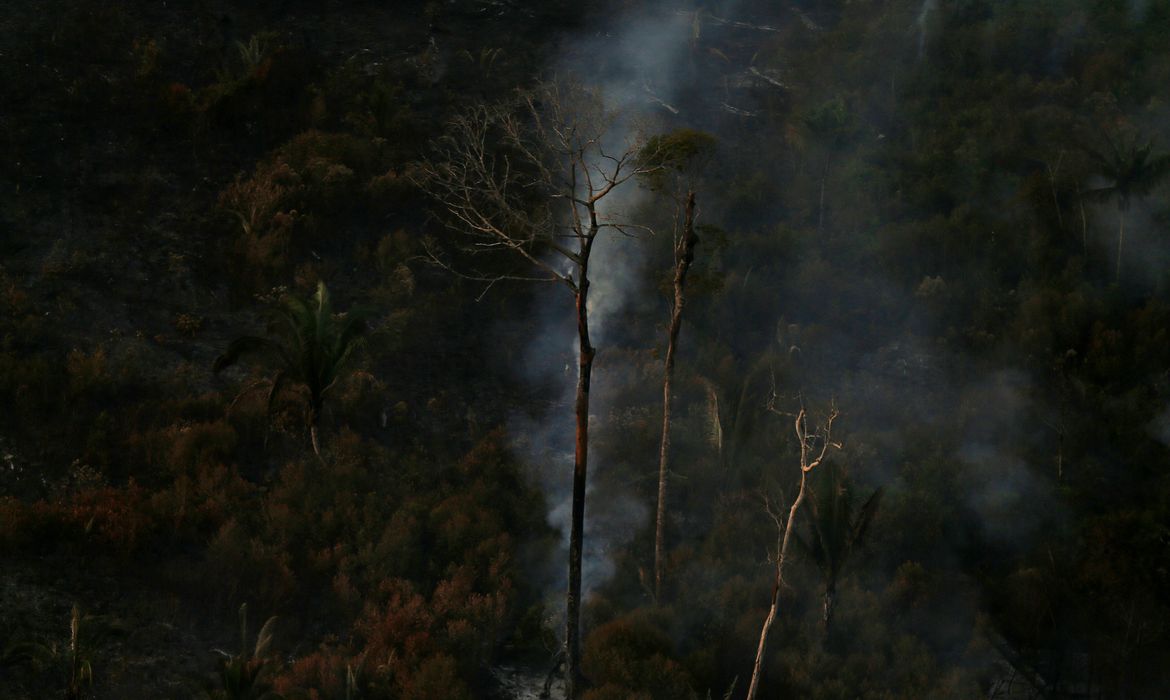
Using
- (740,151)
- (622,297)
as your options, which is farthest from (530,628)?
(740,151)

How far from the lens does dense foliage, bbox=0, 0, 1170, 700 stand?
15.6m

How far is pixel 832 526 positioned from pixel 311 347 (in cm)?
927

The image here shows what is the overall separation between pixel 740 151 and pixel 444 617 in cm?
1805

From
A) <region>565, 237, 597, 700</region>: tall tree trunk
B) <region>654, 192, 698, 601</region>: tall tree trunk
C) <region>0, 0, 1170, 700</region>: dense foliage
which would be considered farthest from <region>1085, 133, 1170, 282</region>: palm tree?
<region>565, 237, 597, 700</region>: tall tree trunk

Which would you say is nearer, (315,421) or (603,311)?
(315,421)

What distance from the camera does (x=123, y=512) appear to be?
15656 mm

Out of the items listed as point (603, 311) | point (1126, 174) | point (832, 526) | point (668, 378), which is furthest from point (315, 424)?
point (1126, 174)

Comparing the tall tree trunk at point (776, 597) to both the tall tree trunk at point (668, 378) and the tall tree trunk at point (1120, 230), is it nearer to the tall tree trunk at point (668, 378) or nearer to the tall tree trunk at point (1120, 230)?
the tall tree trunk at point (668, 378)

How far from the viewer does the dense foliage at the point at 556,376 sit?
15625 millimetres

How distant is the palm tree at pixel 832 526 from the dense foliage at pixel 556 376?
0.29 feet

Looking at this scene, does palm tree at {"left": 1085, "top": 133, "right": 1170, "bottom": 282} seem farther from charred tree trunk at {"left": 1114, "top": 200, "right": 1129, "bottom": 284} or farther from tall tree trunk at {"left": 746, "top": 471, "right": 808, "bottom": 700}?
tall tree trunk at {"left": 746, "top": 471, "right": 808, "bottom": 700}

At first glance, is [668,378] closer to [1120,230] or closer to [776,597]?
[776,597]

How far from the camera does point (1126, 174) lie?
2375cm

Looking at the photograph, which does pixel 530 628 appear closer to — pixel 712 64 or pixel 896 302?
pixel 896 302
